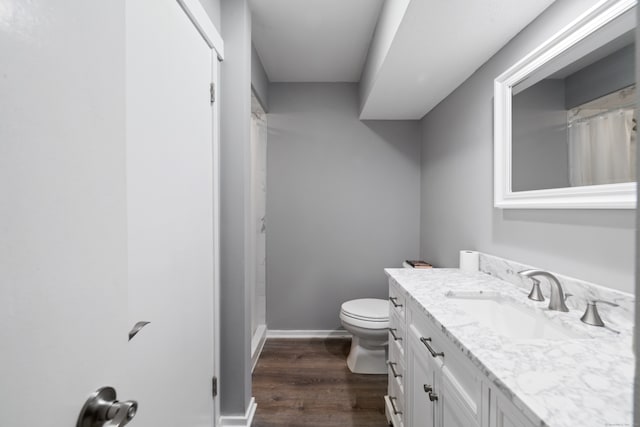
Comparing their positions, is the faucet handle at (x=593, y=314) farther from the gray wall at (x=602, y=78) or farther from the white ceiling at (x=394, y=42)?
the white ceiling at (x=394, y=42)

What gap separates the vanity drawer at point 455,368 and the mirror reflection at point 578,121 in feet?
2.56

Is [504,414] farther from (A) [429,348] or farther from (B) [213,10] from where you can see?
(B) [213,10]

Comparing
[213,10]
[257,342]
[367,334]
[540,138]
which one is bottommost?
[257,342]

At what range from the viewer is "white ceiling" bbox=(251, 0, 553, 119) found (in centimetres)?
123

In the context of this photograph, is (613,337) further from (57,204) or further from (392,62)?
(392,62)

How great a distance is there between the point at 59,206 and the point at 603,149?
1501mm

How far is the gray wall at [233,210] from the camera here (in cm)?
155

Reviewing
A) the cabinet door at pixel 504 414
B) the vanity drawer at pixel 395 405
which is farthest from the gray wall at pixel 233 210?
the cabinet door at pixel 504 414

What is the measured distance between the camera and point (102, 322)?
0.47 meters

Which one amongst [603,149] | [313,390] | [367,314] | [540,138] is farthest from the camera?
[367,314]

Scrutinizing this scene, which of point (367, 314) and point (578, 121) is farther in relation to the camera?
point (367, 314)

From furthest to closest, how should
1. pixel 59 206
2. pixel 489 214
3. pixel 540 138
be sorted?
pixel 489 214
pixel 540 138
pixel 59 206

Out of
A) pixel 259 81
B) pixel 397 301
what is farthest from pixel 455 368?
pixel 259 81

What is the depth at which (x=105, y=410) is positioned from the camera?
17.8 inches
